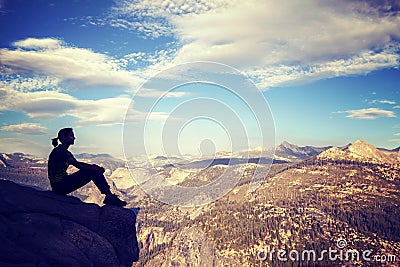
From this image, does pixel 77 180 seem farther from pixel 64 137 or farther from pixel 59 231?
pixel 59 231

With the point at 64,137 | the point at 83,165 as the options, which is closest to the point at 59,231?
the point at 83,165

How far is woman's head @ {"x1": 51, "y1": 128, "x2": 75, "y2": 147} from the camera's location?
64.5 ft

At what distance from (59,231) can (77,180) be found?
14.0 ft

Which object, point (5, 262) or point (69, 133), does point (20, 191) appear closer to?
point (69, 133)

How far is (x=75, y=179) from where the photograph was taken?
20.1 meters

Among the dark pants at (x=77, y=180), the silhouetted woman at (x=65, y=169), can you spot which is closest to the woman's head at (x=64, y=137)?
the silhouetted woman at (x=65, y=169)

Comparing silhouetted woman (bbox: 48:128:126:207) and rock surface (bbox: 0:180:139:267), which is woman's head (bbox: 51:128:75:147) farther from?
rock surface (bbox: 0:180:139:267)

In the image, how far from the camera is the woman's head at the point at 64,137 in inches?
774

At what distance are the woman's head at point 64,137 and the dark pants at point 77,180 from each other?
246 centimetres

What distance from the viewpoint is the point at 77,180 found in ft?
66.4

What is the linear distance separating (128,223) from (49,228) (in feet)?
21.7

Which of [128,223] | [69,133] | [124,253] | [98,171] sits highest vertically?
[69,133]

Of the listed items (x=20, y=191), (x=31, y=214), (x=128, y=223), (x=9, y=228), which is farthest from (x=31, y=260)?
(x=128, y=223)

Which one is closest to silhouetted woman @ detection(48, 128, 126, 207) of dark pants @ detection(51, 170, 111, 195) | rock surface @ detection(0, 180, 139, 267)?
dark pants @ detection(51, 170, 111, 195)
